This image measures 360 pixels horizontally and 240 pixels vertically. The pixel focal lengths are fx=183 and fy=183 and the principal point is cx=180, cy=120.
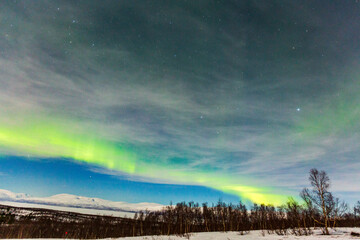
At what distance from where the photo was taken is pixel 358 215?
5374 inches

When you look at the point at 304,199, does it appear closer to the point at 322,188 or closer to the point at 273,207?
the point at 322,188

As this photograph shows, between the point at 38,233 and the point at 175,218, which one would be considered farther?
the point at 175,218

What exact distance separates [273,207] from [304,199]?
15140cm

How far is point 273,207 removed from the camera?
173625 millimetres

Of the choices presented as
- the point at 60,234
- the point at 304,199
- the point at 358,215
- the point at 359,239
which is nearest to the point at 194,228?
the point at 60,234

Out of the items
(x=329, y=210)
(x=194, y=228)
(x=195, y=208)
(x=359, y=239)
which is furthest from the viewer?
(x=195, y=208)

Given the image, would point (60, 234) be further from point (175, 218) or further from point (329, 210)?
point (329, 210)

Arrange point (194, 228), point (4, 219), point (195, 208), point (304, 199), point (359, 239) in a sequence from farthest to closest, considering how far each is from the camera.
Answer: point (195, 208) → point (4, 219) → point (194, 228) → point (304, 199) → point (359, 239)

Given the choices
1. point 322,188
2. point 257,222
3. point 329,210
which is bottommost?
point 257,222

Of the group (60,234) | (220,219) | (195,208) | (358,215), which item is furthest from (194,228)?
(358,215)

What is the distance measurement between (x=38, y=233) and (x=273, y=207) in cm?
18777

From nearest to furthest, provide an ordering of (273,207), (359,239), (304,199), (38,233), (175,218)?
1. (359,239)
2. (304,199)
3. (38,233)
4. (175,218)
5. (273,207)

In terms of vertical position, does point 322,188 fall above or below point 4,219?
above

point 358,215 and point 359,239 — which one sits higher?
point 359,239
